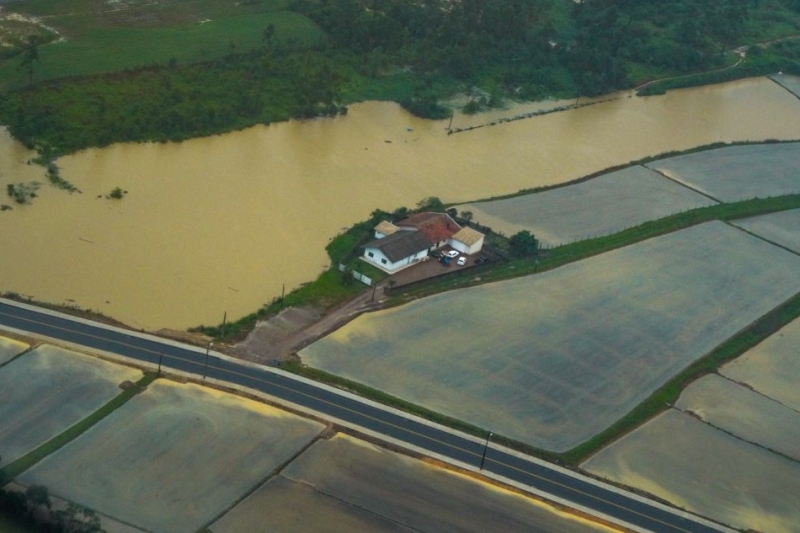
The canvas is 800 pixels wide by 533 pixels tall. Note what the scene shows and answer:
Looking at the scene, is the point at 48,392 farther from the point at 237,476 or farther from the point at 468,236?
the point at 468,236

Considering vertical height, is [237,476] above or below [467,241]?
below

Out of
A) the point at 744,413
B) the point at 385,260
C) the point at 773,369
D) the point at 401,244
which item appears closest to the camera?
the point at 744,413

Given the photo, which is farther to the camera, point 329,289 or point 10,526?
point 329,289

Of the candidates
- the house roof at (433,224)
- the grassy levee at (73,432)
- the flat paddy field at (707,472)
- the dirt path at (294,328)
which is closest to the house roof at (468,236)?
the house roof at (433,224)

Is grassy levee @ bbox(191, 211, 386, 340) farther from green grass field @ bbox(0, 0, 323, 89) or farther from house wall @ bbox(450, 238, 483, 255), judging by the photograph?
green grass field @ bbox(0, 0, 323, 89)

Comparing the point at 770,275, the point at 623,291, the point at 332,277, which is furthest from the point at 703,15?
the point at 332,277

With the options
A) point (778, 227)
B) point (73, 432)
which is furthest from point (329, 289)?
point (778, 227)

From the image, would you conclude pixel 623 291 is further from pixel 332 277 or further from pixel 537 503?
pixel 537 503
